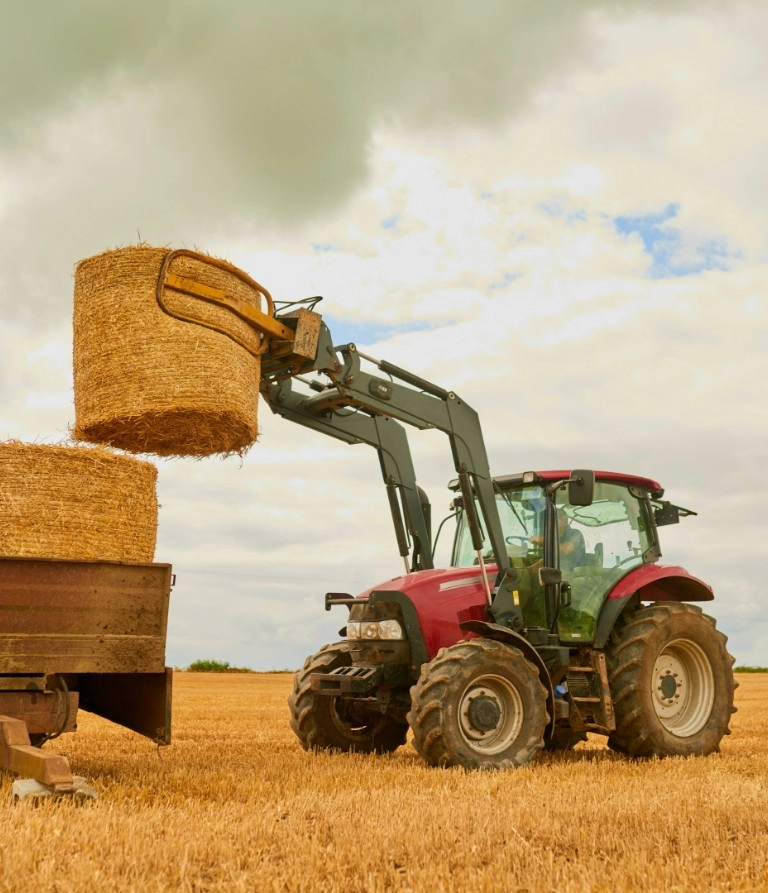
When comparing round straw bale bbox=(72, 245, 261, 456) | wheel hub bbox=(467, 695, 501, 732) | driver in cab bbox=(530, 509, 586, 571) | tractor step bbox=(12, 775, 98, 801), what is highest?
round straw bale bbox=(72, 245, 261, 456)

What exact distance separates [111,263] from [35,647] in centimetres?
270

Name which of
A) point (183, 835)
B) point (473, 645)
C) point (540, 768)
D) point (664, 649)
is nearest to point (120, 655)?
point (183, 835)

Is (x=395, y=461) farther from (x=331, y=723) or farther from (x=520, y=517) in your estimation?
(x=331, y=723)

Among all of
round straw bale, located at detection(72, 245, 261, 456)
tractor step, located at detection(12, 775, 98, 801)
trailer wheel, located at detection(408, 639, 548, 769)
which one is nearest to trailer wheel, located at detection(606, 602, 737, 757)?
trailer wheel, located at detection(408, 639, 548, 769)

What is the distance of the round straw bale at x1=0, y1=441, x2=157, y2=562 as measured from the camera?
20.7ft

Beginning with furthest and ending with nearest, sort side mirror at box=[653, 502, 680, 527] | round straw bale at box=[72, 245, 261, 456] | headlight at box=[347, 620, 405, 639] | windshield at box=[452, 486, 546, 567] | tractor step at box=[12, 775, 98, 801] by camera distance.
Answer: side mirror at box=[653, 502, 680, 527]
windshield at box=[452, 486, 546, 567]
headlight at box=[347, 620, 405, 639]
round straw bale at box=[72, 245, 261, 456]
tractor step at box=[12, 775, 98, 801]

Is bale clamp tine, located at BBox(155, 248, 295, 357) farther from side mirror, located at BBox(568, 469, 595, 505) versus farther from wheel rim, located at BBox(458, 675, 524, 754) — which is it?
wheel rim, located at BBox(458, 675, 524, 754)

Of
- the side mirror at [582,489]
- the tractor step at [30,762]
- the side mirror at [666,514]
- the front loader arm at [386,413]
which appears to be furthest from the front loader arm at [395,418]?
the tractor step at [30,762]

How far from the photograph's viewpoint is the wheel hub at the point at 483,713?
24.7 ft

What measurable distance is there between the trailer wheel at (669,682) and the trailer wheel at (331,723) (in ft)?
6.32

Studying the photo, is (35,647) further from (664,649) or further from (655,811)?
(664,649)

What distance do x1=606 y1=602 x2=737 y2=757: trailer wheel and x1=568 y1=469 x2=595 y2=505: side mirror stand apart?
125cm

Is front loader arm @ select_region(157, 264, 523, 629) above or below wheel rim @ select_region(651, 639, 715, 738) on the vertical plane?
above

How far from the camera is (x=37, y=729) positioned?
20.1ft
